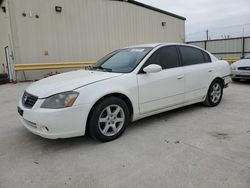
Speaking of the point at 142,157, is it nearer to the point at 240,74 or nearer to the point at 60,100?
the point at 60,100

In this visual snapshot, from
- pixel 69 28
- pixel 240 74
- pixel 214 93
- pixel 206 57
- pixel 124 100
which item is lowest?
pixel 214 93

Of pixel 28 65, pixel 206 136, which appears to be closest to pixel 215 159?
pixel 206 136

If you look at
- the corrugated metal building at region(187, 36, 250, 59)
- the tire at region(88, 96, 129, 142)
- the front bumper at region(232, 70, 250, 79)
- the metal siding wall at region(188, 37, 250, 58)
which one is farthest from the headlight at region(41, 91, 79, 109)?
the metal siding wall at region(188, 37, 250, 58)

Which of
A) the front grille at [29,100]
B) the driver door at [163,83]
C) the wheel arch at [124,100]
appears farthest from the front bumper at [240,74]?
the front grille at [29,100]

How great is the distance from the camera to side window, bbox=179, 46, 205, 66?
173 inches

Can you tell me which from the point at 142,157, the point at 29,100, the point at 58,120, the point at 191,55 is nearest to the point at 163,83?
the point at 191,55

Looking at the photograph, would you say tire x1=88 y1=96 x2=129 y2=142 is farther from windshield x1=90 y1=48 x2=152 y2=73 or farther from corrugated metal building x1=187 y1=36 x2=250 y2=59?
corrugated metal building x1=187 y1=36 x2=250 y2=59

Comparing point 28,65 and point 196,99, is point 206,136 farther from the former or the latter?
point 28,65

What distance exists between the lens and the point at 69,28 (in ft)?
37.2

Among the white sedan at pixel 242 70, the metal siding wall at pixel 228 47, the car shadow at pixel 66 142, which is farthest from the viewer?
the metal siding wall at pixel 228 47

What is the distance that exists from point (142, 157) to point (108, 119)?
788 millimetres

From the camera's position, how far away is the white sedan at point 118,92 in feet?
9.57

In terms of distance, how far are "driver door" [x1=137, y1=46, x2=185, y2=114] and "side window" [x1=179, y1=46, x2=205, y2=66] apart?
0.20 metres

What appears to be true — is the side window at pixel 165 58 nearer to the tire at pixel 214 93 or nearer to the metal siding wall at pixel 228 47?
the tire at pixel 214 93
